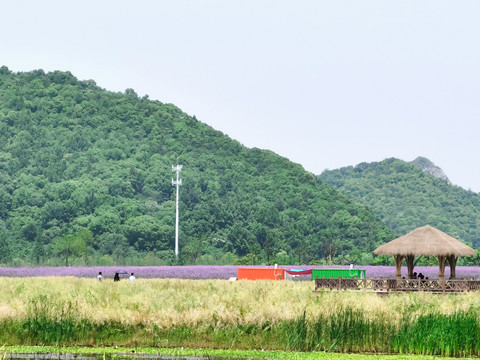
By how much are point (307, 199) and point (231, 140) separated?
16.0 m

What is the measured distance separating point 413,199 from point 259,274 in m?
72.1

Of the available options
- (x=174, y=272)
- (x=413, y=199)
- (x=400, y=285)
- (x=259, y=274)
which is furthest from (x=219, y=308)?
(x=413, y=199)

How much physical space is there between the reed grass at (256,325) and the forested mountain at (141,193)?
4225 centimetres

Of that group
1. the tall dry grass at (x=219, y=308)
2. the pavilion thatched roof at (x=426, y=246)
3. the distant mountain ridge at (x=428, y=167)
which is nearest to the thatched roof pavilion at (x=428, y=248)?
the pavilion thatched roof at (x=426, y=246)

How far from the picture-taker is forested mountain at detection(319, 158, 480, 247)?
10662 centimetres

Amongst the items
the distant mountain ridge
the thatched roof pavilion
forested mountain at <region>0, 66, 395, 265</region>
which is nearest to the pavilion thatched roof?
the thatched roof pavilion

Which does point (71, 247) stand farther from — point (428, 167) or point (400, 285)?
point (428, 167)

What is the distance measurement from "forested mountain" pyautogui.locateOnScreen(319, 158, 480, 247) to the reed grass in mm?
80442

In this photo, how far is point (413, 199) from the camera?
114 metres

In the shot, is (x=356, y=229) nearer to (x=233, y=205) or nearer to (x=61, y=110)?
(x=233, y=205)

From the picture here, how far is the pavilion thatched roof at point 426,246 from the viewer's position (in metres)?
33.9

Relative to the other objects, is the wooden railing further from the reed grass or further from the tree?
the tree

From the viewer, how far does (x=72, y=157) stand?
9150cm

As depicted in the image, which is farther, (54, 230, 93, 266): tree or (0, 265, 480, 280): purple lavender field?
(54, 230, 93, 266): tree
